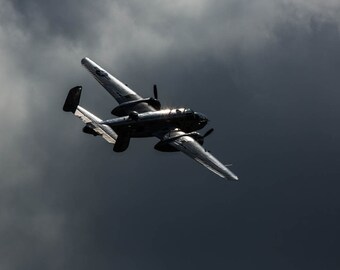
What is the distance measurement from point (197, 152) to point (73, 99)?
15.4 metres

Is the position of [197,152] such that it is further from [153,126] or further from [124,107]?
[124,107]

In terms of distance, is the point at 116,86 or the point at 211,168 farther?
the point at 116,86

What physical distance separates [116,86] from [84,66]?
22.9ft

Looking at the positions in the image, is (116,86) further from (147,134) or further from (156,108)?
(147,134)

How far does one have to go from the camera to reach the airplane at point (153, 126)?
6353cm

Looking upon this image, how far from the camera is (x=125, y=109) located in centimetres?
7431

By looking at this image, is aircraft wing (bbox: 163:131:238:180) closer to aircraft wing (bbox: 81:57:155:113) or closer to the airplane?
the airplane

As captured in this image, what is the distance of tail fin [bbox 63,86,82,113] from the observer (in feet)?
216

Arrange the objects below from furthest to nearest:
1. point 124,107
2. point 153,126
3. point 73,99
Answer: point 124,107 → point 153,126 → point 73,99

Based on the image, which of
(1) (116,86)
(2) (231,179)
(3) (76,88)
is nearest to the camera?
(2) (231,179)

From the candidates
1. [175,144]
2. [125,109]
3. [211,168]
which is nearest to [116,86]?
[125,109]

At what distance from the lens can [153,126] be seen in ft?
228

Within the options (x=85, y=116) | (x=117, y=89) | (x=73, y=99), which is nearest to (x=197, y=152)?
(x=85, y=116)

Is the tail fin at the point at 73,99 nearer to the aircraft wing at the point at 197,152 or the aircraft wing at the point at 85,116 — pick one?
the aircraft wing at the point at 85,116
